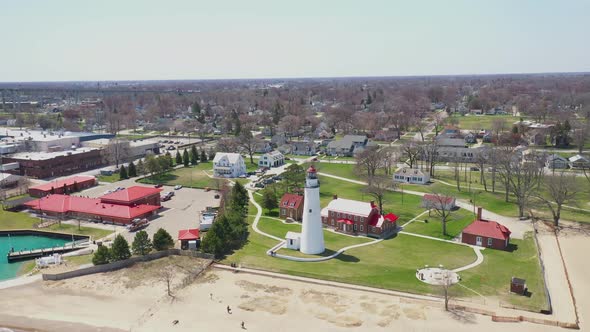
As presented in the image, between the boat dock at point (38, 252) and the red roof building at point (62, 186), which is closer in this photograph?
the boat dock at point (38, 252)

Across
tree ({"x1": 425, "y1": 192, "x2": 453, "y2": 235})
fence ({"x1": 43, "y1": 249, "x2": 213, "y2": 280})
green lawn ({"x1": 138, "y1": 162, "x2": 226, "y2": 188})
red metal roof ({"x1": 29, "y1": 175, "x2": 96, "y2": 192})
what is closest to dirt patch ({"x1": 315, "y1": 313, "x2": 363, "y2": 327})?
fence ({"x1": 43, "y1": 249, "x2": 213, "y2": 280})

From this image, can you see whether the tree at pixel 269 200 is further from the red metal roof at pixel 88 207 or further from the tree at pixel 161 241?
the tree at pixel 161 241

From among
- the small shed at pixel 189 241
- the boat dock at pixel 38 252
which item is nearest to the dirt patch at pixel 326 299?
the small shed at pixel 189 241

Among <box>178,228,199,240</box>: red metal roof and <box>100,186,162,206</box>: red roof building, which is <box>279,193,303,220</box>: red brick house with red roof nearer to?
<box>178,228,199,240</box>: red metal roof

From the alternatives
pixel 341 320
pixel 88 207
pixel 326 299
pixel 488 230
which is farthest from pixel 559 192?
pixel 88 207

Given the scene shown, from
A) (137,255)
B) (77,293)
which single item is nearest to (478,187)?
(137,255)

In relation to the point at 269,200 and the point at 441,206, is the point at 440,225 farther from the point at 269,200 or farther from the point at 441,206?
the point at 269,200
